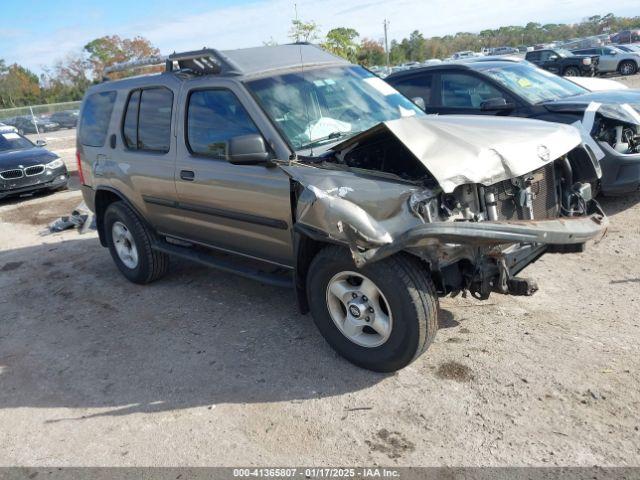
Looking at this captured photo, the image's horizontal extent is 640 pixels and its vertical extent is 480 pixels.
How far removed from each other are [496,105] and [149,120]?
403 centimetres

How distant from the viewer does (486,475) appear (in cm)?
264

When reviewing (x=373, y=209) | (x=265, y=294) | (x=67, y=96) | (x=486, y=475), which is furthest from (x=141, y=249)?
(x=67, y=96)

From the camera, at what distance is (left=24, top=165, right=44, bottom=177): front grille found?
37.0 ft

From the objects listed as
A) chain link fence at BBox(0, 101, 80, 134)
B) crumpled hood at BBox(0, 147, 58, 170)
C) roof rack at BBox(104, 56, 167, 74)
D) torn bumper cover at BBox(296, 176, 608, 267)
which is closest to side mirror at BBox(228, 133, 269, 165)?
torn bumper cover at BBox(296, 176, 608, 267)

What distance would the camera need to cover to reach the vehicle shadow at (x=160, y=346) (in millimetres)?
3639

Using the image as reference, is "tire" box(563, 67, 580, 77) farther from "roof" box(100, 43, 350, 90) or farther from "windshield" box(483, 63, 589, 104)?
"roof" box(100, 43, 350, 90)

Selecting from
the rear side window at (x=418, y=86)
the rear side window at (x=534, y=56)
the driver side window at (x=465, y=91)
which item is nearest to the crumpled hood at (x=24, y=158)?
the rear side window at (x=418, y=86)

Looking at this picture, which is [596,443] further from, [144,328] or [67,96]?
[67,96]

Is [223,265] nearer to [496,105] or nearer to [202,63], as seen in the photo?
[202,63]

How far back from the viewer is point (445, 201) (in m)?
3.22

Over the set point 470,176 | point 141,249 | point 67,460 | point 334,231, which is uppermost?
A: point 470,176

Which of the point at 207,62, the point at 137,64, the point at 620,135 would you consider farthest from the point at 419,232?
the point at 620,135

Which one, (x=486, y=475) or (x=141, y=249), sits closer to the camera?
(x=486, y=475)

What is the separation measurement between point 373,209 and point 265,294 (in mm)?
2205
